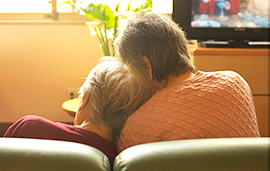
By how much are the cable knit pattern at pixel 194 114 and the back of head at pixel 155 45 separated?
0.36ft

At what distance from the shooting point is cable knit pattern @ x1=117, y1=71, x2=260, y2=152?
2.81 ft

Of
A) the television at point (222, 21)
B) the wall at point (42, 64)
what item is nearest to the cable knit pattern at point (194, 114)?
the television at point (222, 21)

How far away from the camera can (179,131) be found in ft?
2.80

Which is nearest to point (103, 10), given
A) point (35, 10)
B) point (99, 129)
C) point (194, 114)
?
point (35, 10)

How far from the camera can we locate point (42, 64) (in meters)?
2.74

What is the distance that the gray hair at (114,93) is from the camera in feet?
3.12

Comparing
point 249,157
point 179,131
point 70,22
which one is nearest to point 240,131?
point 179,131

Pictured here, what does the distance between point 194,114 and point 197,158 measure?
25 cm

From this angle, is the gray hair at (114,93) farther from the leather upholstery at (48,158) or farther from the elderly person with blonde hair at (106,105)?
the leather upholstery at (48,158)

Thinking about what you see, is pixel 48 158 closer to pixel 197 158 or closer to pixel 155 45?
pixel 197 158

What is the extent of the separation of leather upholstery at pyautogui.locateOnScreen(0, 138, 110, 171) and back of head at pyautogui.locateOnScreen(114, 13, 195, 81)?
428 mm

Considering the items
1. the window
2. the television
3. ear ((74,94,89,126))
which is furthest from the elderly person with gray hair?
the window

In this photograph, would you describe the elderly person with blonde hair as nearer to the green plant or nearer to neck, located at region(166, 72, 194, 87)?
neck, located at region(166, 72, 194, 87)

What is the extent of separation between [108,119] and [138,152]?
→ 13.7 inches
